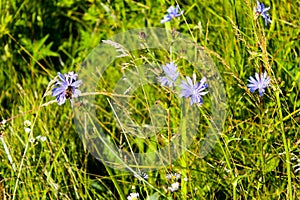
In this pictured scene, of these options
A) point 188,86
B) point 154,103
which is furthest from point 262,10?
point 154,103

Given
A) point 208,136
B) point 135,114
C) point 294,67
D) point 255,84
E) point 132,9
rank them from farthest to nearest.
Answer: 1. point 132,9
2. point 135,114
3. point 294,67
4. point 208,136
5. point 255,84

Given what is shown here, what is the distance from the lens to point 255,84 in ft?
4.52

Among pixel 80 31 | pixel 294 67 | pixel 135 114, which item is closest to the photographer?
pixel 294 67

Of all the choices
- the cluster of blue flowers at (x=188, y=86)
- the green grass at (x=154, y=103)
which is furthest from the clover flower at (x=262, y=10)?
the cluster of blue flowers at (x=188, y=86)

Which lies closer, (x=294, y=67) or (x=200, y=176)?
(x=200, y=176)

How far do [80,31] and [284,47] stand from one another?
114cm

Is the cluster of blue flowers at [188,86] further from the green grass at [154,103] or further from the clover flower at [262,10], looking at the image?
the clover flower at [262,10]

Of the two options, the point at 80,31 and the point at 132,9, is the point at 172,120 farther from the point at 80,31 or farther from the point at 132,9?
the point at 80,31

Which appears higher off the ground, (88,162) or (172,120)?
(172,120)

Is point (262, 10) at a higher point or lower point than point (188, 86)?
higher

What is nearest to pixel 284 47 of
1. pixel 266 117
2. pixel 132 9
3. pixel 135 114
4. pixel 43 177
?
pixel 266 117

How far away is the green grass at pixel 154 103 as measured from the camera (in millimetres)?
1478

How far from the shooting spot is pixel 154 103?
1.89 metres

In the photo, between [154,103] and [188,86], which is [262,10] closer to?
[188,86]
